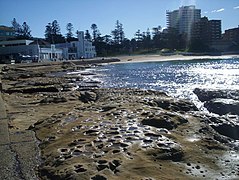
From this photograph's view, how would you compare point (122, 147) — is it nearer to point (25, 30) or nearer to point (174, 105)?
point (174, 105)

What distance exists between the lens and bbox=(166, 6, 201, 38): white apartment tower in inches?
6025

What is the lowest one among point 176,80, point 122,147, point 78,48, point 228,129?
point 176,80

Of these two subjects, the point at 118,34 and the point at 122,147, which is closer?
the point at 122,147

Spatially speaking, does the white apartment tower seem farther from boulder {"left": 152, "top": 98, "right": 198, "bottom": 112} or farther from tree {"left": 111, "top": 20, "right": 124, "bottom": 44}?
boulder {"left": 152, "top": 98, "right": 198, "bottom": 112}

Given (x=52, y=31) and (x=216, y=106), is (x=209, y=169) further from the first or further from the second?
(x=52, y=31)

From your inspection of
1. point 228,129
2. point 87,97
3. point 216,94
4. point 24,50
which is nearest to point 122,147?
point 228,129

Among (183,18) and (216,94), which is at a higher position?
(183,18)

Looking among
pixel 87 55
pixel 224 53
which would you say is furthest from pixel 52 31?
pixel 224 53

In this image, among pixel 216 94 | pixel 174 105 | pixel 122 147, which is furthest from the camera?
pixel 216 94

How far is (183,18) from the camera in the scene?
158750 millimetres

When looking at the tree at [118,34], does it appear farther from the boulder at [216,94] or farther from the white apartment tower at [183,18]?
the boulder at [216,94]

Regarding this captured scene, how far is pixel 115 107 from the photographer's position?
37.8ft

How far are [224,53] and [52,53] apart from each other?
66.9 m

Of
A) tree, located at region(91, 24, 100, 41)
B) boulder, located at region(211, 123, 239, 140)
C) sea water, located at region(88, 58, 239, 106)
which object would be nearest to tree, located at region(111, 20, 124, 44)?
tree, located at region(91, 24, 100, 41)
